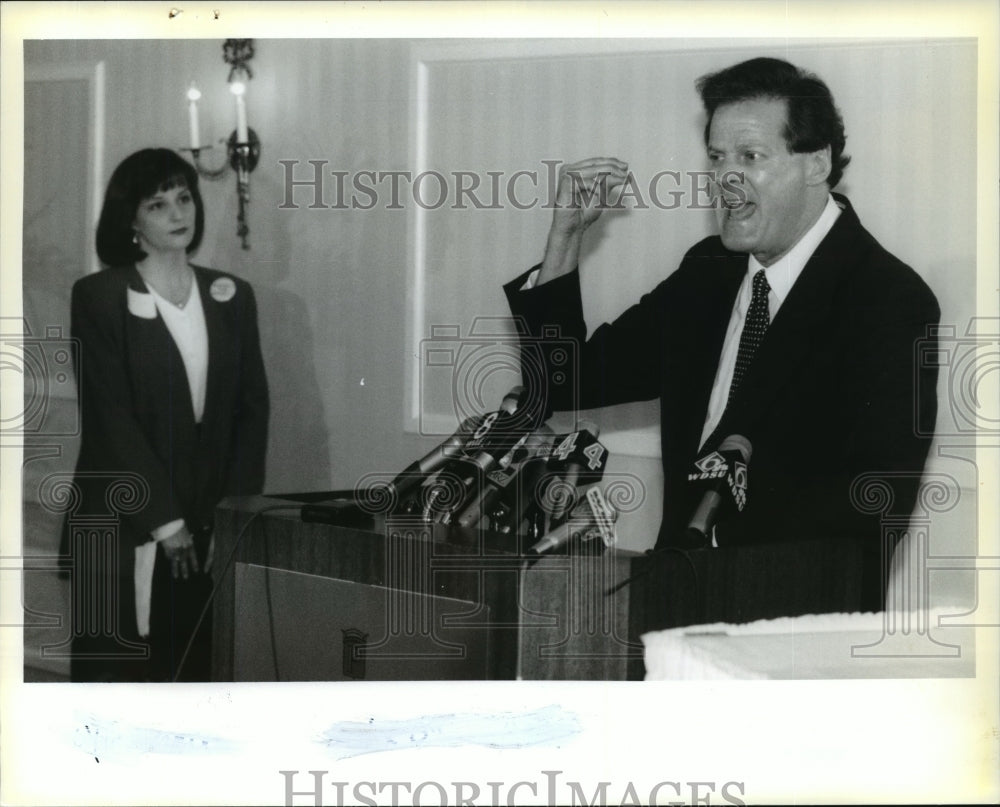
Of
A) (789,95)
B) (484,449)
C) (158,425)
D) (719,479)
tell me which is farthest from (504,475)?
(789,95)

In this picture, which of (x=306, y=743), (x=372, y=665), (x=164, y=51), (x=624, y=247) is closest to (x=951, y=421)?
(x=624, y=247)

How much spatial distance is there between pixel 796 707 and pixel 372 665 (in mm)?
1016

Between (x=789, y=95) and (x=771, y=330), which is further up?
(x=789, y=95)

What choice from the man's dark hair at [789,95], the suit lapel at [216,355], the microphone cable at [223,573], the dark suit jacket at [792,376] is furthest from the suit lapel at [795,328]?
the suit lapel at [216,355]

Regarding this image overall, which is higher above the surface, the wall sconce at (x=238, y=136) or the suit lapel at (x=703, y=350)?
the wall sconce at (x=238, y=136)

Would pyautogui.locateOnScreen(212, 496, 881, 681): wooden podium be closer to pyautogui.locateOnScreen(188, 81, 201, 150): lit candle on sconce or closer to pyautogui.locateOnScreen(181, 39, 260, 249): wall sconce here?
pyautogui.locateOnScreen(181, 39, 260, 249): wall sconce

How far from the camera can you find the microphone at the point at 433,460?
2.97m

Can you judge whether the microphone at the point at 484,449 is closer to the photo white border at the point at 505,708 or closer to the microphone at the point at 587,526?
the microphone at the point at 587,526

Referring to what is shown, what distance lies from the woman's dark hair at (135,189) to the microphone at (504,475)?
886mm

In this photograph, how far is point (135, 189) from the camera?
9.75ft

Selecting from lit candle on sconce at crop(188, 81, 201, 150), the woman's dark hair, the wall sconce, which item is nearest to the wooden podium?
the woman's dark hair

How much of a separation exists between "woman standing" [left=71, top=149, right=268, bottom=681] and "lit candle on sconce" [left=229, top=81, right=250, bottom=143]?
0.22 meters

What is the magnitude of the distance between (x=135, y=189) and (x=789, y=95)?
5.06 feet

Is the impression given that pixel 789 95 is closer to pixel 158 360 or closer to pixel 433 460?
pixel 433 460
